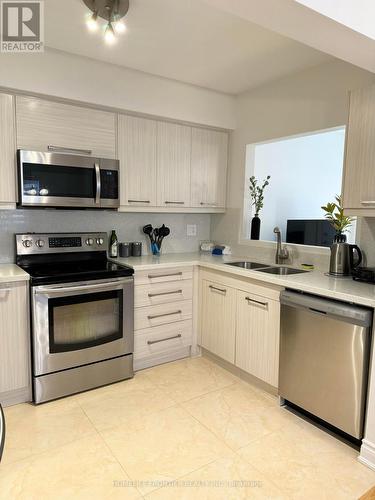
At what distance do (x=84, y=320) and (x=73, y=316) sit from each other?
9cm

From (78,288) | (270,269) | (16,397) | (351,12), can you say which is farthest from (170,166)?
(16,397)

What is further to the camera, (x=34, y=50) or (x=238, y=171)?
(x=238, y=171)

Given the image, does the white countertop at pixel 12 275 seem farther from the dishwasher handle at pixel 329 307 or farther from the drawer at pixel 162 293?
the dishwasher handle at pixel 329 307

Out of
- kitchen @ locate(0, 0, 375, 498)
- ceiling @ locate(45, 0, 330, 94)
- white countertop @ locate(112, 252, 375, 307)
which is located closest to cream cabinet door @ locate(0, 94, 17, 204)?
kitchen @ locate(0, 0, 375, 498)

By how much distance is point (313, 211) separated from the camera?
461cm

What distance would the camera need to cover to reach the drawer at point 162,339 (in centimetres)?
289

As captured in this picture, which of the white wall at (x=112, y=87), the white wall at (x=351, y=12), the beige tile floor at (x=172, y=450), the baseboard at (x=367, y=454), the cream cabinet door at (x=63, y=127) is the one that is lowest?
the beige tile floor at (x=172, y=450)

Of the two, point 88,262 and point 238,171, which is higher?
point 238,171

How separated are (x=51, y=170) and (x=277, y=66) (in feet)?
6.20

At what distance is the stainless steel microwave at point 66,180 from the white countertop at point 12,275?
462 mm

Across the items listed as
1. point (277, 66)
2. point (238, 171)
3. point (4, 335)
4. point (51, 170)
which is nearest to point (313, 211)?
point (238, 171)

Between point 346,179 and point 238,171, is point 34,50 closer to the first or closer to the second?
point 238,171

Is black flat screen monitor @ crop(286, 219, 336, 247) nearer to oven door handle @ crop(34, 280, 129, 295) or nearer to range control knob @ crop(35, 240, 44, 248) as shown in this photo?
oven door handle @ crop(34, 280, 129, 295)

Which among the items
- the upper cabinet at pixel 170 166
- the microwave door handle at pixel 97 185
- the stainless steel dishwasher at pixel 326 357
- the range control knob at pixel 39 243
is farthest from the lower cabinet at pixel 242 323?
the range control knob at pixel 39 243
